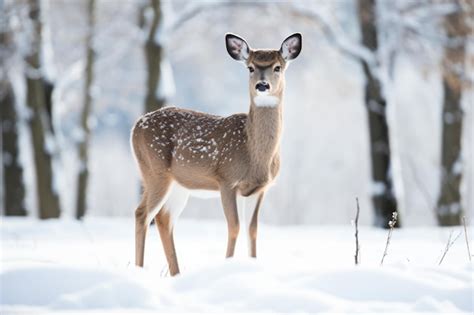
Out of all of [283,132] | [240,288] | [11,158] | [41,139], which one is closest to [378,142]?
[283,132]

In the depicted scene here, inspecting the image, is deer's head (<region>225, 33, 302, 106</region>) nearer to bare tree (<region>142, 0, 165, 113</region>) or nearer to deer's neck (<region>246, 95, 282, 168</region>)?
deer's neck (<region>246, 95, 282, 168</region>)

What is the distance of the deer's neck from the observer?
560 cm

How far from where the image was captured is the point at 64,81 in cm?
1427

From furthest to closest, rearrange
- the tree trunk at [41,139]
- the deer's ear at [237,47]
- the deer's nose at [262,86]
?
the tree trunk at [41,139]
the deer's ear at [237,47]
the deer's nose at [262,86]

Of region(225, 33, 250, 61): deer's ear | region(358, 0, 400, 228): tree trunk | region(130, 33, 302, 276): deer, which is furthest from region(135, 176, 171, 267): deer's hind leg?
region(358, 0, 400, 228): tree trunk

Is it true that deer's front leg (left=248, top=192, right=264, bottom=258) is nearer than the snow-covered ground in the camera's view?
No

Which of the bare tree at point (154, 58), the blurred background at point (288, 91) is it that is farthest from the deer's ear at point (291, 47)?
the bare tree at point (154, 58)

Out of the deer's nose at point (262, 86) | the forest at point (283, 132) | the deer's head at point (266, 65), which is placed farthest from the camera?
the deer's head at point (266, 65)

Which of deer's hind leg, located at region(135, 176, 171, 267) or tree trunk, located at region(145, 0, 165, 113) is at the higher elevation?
tree trunk, located at region(145, 0, 165, 113)

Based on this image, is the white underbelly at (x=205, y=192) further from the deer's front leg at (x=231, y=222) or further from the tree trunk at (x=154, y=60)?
the tree trunk at (x=154, y=60)

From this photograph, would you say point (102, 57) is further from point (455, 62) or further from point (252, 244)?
point (252, 244)

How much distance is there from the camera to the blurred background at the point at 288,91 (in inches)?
454

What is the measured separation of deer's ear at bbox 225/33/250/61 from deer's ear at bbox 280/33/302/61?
0.81ft

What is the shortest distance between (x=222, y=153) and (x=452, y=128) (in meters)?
7.74
